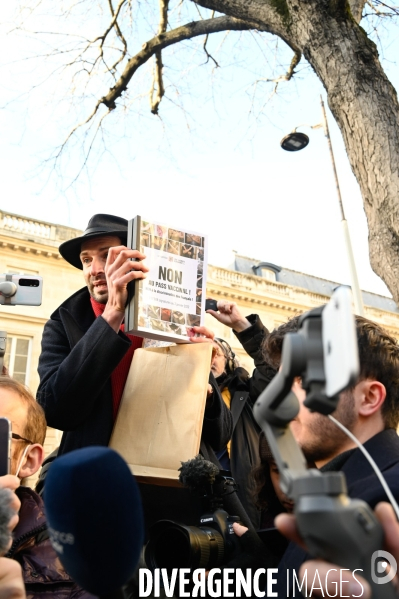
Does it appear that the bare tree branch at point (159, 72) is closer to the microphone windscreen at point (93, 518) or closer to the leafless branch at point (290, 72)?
the leafless branch at point (290, 72)

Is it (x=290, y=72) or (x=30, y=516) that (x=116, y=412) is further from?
(x=290, y=72)

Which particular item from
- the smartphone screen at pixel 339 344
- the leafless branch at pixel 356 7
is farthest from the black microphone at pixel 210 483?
the leafless branch at pixel 356 7

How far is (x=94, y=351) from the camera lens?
2.13 meters

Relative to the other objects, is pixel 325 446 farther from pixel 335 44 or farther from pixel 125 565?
pixel 335 44

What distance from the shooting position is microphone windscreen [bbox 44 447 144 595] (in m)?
0.91

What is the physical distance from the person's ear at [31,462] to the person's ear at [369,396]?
997 millimetres

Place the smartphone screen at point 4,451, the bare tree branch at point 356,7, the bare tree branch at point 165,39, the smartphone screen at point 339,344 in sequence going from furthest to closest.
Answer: the bare tree branch at point 165,39, the bare tree branch at point 356,7, the smartphone screen at point 4,451, the smartphone screen at point 339,344

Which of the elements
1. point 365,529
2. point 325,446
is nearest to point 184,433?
point 325,446

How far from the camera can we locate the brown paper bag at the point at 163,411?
2.10 meters

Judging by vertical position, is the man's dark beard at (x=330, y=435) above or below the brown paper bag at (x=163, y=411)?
below

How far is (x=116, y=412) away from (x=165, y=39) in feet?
14.4

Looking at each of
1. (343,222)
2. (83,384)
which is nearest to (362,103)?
(83,384)

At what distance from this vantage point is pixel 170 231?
2303 millimetres

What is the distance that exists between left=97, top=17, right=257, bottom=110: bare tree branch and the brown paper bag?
11.8ft
